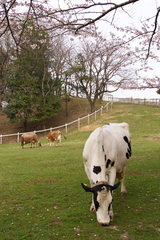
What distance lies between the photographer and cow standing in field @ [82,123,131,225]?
435 cm

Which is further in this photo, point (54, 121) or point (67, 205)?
point (54, 121)

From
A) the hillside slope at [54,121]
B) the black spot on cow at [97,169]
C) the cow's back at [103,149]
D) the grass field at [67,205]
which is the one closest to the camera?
the grass field at [67,205]

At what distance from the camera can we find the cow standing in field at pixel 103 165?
4.35 meters

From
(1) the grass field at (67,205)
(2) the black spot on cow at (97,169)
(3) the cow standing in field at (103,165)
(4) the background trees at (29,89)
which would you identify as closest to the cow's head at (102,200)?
(3) the cow standing in field at (103,165)

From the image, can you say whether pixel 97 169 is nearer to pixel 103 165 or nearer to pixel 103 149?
pixel 103 165

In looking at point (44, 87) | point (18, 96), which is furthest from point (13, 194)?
point (44, 87)

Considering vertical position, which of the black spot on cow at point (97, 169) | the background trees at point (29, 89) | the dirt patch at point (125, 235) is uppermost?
the background trees at point (29, 89)

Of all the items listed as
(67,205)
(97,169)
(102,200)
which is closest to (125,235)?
(102,200)

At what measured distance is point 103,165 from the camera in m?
4.85

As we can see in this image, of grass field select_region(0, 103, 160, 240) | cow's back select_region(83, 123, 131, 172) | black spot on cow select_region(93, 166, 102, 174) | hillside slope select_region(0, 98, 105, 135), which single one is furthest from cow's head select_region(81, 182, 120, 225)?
hillside slope select_region(0, 98, 105, 135)

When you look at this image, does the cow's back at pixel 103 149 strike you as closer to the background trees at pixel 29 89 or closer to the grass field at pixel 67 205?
the grass field at pixel 67 205

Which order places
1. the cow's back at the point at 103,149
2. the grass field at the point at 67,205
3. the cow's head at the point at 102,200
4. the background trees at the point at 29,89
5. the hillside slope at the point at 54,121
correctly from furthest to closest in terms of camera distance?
the hillside slope at the point at 54,121
the background trees at the point at 29,89
the cow's back at the point at 103,149
the grass field at the point at 67,205
the cow's head at the point at 102,200

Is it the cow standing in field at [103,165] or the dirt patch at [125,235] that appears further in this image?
the cow standing in field at [103,165]

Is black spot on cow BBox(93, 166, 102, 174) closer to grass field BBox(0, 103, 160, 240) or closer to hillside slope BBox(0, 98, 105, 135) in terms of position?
grass field BBox(0, 103, 160, 240)
